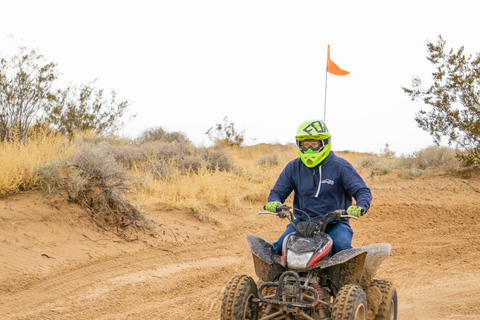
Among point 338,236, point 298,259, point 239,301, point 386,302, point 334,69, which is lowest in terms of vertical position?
point 386,302

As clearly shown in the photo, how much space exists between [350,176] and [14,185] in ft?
20.1

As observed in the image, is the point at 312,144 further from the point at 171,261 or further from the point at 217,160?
the point at 217,160

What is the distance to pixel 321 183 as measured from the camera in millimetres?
5000

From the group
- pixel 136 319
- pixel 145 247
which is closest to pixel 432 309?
pixel 136 319

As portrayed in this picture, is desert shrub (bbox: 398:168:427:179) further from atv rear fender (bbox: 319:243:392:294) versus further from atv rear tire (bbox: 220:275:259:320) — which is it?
atv rear tire (bbox: 220:275:259:320)

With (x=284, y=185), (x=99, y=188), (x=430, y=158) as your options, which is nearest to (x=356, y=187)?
(x=284, y=185)

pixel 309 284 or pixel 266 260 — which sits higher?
pixel 266 260

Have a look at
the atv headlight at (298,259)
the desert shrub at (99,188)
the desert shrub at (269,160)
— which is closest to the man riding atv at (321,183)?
the atv headlight at (298,259)

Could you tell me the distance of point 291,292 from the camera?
407 cm

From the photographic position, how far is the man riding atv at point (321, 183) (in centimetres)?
489

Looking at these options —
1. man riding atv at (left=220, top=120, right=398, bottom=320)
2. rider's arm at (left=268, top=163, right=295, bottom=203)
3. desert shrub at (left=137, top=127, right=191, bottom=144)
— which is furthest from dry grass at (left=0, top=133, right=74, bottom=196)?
desert shrub at (left=137, top=127, right=191, bottom=144)

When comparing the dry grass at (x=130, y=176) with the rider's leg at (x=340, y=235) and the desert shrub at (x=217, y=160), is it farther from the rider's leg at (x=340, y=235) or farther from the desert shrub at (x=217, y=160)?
the rider's leg at (x=340, y=235)

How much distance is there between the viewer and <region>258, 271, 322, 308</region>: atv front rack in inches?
156

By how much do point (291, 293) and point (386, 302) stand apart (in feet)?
4.13
